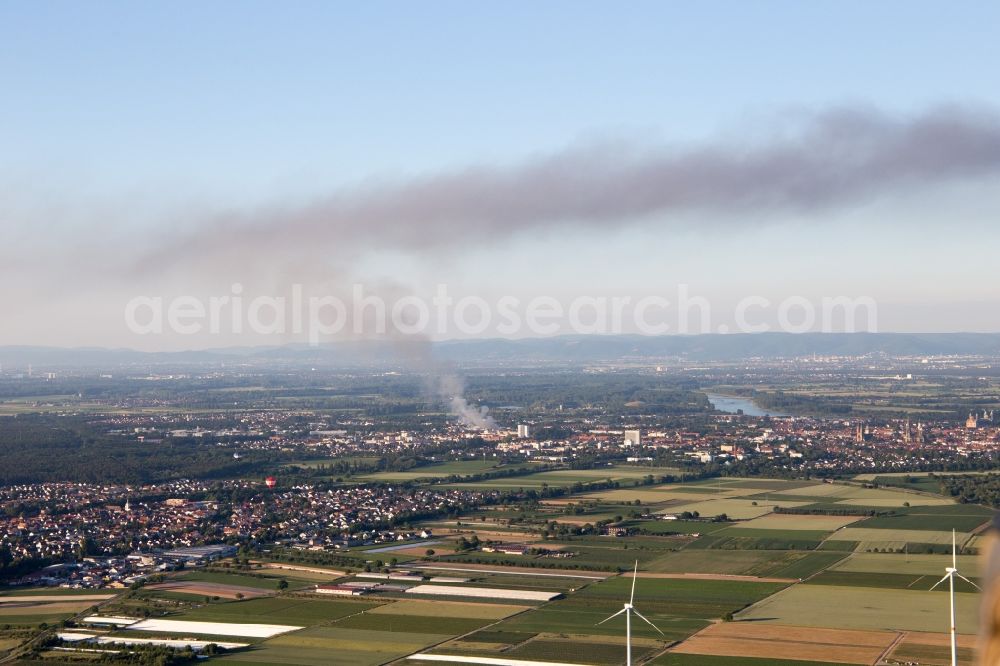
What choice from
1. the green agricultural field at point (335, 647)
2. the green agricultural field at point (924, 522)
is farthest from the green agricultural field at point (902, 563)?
the green agricultural field at point (335, 647)

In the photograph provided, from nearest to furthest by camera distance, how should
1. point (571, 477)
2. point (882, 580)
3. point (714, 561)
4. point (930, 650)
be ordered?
point (930, 650)
point (882, 580)
point (714, 561)
point (571, 477)

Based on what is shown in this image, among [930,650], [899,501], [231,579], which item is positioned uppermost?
[930,650]

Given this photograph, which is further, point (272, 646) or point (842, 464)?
point (842, 464)

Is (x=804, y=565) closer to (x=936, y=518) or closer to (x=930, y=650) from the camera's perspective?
(x=936, y=518)

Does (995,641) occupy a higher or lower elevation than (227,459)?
higher

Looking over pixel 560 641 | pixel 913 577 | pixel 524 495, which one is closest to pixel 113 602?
pixel 560 641

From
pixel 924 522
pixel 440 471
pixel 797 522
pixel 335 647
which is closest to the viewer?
pixel 335 647

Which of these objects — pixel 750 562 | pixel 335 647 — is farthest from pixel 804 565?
pixel 335 647

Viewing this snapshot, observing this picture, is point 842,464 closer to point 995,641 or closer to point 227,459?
point 227,459
